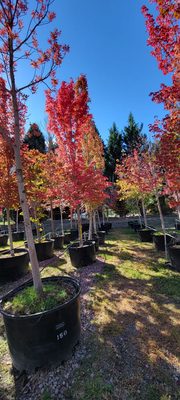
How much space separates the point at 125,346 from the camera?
2.47 metres

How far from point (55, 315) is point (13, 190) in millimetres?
3578

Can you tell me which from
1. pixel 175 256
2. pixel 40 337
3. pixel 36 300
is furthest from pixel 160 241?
pixel 40 337

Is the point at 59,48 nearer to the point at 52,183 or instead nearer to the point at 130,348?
the point at 130,348

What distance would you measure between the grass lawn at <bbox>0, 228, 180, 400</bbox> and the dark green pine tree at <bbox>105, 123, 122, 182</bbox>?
61.3 ft

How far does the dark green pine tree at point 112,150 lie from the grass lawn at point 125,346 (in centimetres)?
1869

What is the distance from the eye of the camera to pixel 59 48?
9.27 feet

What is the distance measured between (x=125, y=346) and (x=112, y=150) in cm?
2187

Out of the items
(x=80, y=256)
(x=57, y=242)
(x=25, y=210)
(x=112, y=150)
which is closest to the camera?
(x=25, y=210)

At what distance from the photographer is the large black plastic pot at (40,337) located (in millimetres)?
2174

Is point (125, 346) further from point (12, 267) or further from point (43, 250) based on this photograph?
point (43, 250)

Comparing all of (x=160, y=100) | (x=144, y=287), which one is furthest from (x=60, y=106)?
(x=144, y=287)

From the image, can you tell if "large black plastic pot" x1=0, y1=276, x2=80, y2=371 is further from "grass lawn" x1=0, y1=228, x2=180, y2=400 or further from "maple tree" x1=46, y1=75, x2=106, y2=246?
"maple tree" x1=46, y1=75, x2=106, y2=246

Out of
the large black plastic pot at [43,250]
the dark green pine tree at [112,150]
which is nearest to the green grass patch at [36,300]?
the large black plastic pot at [43,250]

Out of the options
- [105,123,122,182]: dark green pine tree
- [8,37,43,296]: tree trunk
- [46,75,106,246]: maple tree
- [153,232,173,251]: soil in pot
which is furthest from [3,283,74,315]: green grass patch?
[105,123,122,182]: dark green pine tree
